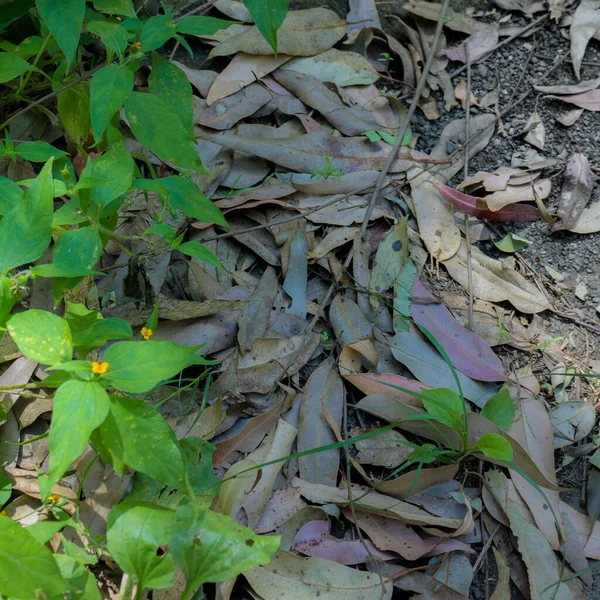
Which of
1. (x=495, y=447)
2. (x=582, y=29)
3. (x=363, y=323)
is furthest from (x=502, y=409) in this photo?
(x=582, y=29)

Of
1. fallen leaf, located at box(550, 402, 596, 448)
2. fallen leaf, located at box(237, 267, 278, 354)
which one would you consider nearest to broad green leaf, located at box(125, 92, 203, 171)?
fallen leaf, located at box(237, 267, 278, 354)

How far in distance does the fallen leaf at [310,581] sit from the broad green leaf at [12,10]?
194 cm

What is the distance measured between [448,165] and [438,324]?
2.62ft

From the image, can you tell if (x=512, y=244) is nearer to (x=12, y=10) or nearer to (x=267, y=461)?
(x=267, y=461)

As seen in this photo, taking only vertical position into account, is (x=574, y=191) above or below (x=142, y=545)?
below

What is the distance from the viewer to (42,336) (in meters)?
1.39

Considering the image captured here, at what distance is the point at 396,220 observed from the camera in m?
2.51

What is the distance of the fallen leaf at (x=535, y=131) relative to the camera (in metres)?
2.70

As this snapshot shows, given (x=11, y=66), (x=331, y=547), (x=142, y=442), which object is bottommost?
(x=331, y=547)

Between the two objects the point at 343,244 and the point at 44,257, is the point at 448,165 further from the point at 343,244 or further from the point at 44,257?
the point at 44,257

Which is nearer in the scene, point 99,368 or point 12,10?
point 99,368

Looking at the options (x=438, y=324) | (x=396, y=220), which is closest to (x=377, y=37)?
(x=396, y=220)

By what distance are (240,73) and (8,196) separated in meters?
1.35

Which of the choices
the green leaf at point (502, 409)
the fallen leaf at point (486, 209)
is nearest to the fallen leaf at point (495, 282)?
A: the fallen leaf at point (486, 209)
